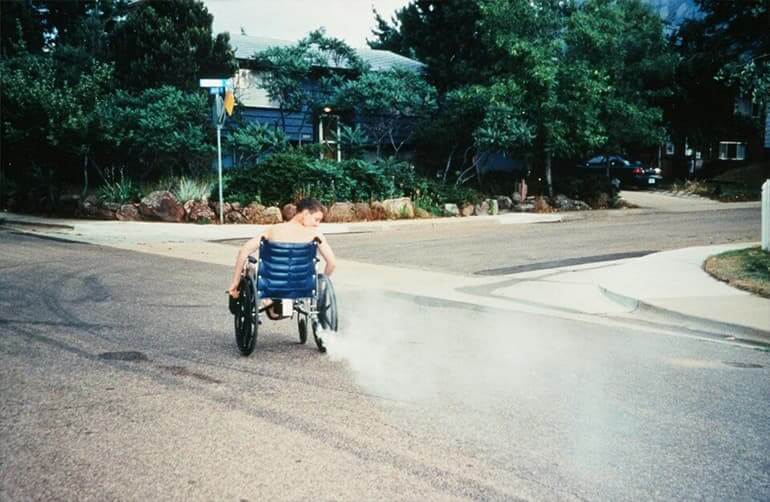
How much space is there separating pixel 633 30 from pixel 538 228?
50.6 ft

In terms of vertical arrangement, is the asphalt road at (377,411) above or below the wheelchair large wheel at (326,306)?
below

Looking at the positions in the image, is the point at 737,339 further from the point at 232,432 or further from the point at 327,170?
the point at 327,170

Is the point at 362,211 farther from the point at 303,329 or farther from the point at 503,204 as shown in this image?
the point at 303,329

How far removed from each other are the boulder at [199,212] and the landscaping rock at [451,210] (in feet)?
22.9

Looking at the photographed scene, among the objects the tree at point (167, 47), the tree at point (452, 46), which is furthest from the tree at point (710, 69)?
the tree at point (167, 47)

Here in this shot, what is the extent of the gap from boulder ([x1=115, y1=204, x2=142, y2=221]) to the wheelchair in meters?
15.2

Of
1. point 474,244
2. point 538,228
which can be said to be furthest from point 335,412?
point 538,228

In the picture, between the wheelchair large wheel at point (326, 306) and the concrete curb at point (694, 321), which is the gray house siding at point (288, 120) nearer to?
the concrete curb at point (694, 321)

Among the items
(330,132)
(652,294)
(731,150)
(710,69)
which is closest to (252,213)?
(330,132)

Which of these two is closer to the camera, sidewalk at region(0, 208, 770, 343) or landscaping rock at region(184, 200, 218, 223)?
sidewalk at region(0, 208, 770, 343)

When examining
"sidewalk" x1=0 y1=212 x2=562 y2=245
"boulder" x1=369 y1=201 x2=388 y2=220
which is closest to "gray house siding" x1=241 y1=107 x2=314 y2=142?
"boulder" x1=369 y1=201 x2=388 y2=220

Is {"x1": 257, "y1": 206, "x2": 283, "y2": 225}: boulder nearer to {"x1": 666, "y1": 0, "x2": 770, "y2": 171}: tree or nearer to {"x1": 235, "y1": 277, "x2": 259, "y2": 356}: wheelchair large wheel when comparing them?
{"x1": 235, "y1": 277, "x2": 259, "y2": 356}: wheelchair large wheel

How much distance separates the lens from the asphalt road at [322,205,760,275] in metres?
14.6

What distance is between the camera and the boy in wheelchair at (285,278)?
6.86 metres
